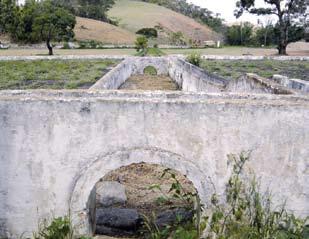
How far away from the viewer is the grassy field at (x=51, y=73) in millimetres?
16516

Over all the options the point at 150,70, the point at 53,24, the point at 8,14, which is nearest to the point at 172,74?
the point at 150,70

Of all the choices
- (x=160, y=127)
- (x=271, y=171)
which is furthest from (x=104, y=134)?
(x=271, y=171)

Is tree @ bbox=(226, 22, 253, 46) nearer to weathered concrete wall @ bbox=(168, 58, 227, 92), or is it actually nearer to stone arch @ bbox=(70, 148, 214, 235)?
weathered concrete wall @ bbox=(168, 58, 227, 92)

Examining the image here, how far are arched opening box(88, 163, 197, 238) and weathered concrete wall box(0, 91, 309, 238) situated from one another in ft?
1.21

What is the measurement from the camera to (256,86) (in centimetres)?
1000

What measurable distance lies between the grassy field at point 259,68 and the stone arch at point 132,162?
14001 mm

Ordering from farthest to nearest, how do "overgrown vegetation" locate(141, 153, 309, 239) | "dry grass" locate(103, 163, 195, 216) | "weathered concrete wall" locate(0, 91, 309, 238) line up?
"dry grass" locate(103, 163, 195, 216) → "weathered concrete wall" locate(0, 91, 309, 238) → "overgrown vegetation" locate(141, 153, 309, 239)

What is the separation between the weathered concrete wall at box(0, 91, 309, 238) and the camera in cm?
551

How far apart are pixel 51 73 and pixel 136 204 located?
14149 mm

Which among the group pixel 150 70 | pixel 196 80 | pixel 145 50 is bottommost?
pixel 150 70

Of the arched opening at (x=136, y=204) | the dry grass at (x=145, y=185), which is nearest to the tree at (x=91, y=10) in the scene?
the dry grass at (x=145, y=185)

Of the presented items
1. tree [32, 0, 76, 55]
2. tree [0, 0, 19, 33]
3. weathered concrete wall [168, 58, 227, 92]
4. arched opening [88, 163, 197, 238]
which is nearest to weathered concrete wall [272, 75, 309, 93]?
weathered concrete wall [168, 58, 227, 92]

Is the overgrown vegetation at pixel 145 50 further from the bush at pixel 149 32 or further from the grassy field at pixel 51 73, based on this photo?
the bush at pixel 149 32

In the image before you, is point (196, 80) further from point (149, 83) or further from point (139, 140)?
point (139, 140)
